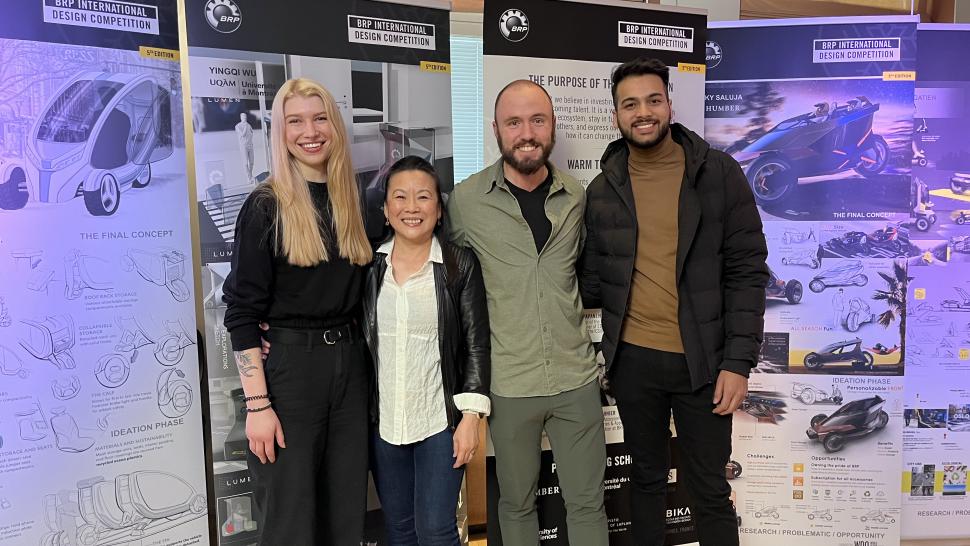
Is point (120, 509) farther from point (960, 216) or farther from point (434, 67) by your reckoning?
point (960, 216)

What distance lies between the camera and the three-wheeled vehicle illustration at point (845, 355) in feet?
8.80

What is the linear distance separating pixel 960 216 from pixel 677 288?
6.26 feet

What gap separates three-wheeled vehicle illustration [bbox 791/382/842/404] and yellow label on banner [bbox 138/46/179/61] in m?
2.90

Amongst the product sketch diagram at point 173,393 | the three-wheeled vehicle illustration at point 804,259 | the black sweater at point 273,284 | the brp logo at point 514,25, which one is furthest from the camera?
the three-wheeled vehicle illustration at point 804,259

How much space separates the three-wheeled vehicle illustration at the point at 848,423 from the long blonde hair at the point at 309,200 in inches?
86.9

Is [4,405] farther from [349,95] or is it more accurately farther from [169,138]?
[349,95]

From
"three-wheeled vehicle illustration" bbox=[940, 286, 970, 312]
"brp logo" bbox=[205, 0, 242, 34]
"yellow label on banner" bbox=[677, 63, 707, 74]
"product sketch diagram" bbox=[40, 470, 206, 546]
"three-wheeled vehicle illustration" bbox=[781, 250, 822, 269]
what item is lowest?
"product sketch diagram" bbox=[40, 470, 206, 546]

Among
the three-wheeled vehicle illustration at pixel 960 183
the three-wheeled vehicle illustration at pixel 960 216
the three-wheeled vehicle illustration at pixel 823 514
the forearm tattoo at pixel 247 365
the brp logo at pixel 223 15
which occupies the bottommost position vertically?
the three-wheeled vehicle illustration at pixel 823 514

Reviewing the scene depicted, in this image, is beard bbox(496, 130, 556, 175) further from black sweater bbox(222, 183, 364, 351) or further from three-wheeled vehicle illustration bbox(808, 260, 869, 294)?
three-wheeled vehicle illustration bbox(808, 260, 869, 294)

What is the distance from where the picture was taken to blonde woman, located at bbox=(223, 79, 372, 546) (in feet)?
5.61

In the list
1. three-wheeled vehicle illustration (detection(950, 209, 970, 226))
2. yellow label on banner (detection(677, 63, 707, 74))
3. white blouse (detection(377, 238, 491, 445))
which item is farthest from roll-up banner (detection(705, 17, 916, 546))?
white blouse (detection(377, 238, 491, 445))

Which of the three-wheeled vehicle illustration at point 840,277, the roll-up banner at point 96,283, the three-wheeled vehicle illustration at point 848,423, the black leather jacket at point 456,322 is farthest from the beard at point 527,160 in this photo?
the three-wheeled vehicle illustration at point 848,423

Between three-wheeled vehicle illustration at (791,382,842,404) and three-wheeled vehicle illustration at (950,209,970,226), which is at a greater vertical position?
three-wheeled vehicle illustration at (950,209,970,226)

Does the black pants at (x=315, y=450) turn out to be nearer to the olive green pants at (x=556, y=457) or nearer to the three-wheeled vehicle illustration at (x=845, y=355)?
the olive green pants at (x=556, y=457)
